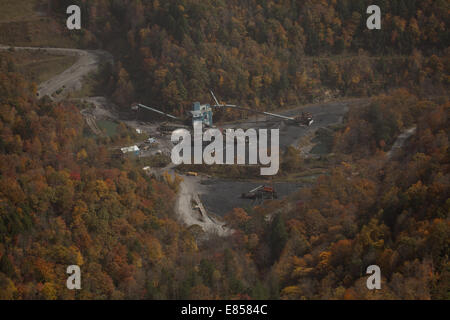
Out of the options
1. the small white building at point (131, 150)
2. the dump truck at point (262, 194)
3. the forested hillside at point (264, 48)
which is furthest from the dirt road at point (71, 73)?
the dump truck at point (262, 194)

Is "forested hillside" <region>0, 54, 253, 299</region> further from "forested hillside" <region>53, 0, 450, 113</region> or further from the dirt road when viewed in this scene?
"forested hillside" <region>53, 0, 450, 113</region>

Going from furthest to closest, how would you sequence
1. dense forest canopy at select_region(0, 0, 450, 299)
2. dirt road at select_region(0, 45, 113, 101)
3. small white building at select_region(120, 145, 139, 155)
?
dirt road at select_region(0, 45, 113, 101) < small white building at select_region(120, 145, 139, 155) < dense forest canopy at select_region(0, 0, 450, 299)

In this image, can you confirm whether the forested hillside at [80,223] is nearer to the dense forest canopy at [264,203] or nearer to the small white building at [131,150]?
the dense forest canopy at [264,203]

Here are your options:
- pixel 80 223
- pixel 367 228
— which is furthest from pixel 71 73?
pixel 367 228

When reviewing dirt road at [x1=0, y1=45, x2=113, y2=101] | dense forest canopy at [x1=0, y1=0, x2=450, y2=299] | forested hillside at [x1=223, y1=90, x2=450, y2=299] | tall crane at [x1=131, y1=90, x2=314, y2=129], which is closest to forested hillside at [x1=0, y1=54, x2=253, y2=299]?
dense forest canopy at [x1=0, y1=0, x2=450, y2=299]
